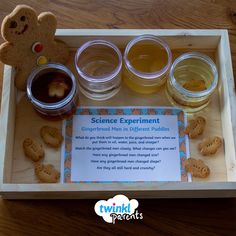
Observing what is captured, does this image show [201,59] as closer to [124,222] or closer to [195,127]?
[195,127]

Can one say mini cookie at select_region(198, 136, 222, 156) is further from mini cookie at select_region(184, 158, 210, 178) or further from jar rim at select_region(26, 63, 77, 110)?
jar rim at select_region(26, 63, 77, 110)

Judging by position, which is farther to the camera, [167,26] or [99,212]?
[167,26]

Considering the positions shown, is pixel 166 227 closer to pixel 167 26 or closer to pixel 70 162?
pixel 70 162

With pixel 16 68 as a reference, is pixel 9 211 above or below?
below

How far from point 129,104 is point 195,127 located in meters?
0.12

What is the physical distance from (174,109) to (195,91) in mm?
48

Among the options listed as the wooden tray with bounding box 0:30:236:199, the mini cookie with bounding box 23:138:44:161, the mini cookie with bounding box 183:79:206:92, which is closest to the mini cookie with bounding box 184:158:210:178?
the wooden tray with bounding box 0:30:236:199


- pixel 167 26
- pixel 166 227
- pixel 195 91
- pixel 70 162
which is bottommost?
pixel 166 227

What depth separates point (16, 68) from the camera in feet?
2.24

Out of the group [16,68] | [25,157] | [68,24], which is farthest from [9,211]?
[68,24]

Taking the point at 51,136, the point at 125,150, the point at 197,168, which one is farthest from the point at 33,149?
the point at 197,168

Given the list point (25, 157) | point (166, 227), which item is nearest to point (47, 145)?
point (25, 157)

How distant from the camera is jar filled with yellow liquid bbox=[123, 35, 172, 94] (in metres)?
0.69

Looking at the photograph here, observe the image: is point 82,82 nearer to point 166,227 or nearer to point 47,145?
point 47,145
